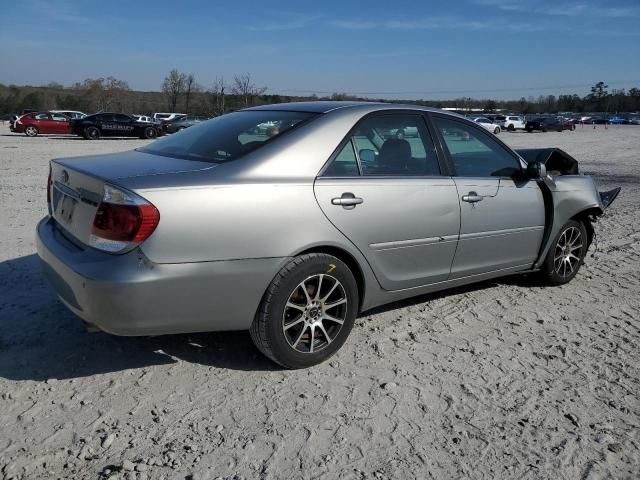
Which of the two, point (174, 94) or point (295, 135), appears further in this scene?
point (174, 94)

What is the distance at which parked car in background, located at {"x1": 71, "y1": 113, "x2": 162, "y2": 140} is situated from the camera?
27078mm

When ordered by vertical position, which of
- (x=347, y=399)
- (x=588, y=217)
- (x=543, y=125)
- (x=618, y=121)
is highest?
(x=618, y=121)

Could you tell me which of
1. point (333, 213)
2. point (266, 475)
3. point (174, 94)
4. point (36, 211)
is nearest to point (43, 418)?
point (266, 475)

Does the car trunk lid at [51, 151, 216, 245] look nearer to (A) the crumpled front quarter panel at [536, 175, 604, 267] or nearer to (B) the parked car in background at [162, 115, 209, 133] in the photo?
(A) the crumpled front quarter panel at [536, 175, 604, 267]

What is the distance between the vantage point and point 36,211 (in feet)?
24.6

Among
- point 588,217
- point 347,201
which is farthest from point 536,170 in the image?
point 347,201

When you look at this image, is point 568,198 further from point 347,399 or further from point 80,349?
point 80,349

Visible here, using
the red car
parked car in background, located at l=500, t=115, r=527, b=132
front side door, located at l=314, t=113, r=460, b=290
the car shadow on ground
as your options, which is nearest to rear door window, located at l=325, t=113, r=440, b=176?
front side door, located at l=314, t=113, r=460, b=290

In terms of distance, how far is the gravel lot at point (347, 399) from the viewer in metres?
2.51

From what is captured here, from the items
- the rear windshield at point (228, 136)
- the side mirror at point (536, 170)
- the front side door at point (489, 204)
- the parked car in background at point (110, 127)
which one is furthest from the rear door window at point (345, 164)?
the parked car in background at point (110, 127)

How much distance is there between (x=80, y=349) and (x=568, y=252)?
4134 millimetres

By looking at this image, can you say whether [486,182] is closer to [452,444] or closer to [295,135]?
[295,135]

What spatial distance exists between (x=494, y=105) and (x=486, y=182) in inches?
4123

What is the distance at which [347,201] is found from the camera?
334cm
